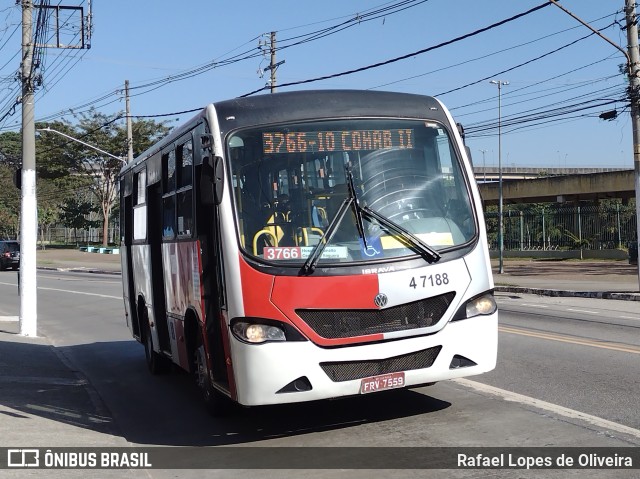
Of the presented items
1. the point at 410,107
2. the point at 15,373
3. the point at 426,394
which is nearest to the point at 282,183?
the point at 410,107

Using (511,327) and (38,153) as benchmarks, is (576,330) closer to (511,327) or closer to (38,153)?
(511,327)

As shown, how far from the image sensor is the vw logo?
6.48 meters

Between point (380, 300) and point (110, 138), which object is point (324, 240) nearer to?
point (380, 300)

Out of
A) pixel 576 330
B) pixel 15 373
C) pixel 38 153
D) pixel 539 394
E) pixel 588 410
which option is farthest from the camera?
pixel 38 153

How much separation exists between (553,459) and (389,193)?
2.47 metres

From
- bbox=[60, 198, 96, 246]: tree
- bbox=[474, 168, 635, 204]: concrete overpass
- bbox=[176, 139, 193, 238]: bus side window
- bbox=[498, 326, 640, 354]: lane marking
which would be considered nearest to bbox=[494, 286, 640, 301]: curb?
bbox=[498, 326, 640, 354]: lane marking

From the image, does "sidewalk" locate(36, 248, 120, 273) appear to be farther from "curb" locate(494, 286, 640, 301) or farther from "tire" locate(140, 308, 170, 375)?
"tire" locate(140, 308, 170, 375)

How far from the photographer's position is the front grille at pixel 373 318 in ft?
21.1

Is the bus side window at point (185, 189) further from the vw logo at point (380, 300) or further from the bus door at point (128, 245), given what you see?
the bus door at point (128, 245)

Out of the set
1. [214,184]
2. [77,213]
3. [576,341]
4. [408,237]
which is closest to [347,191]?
[408,237]

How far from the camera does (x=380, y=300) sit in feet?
21.3

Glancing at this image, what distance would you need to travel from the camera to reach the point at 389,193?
274 inches

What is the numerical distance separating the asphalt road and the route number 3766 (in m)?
1.21

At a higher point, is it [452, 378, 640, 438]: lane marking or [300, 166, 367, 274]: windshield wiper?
[300, 166, 367, 274]: windshield wiper
